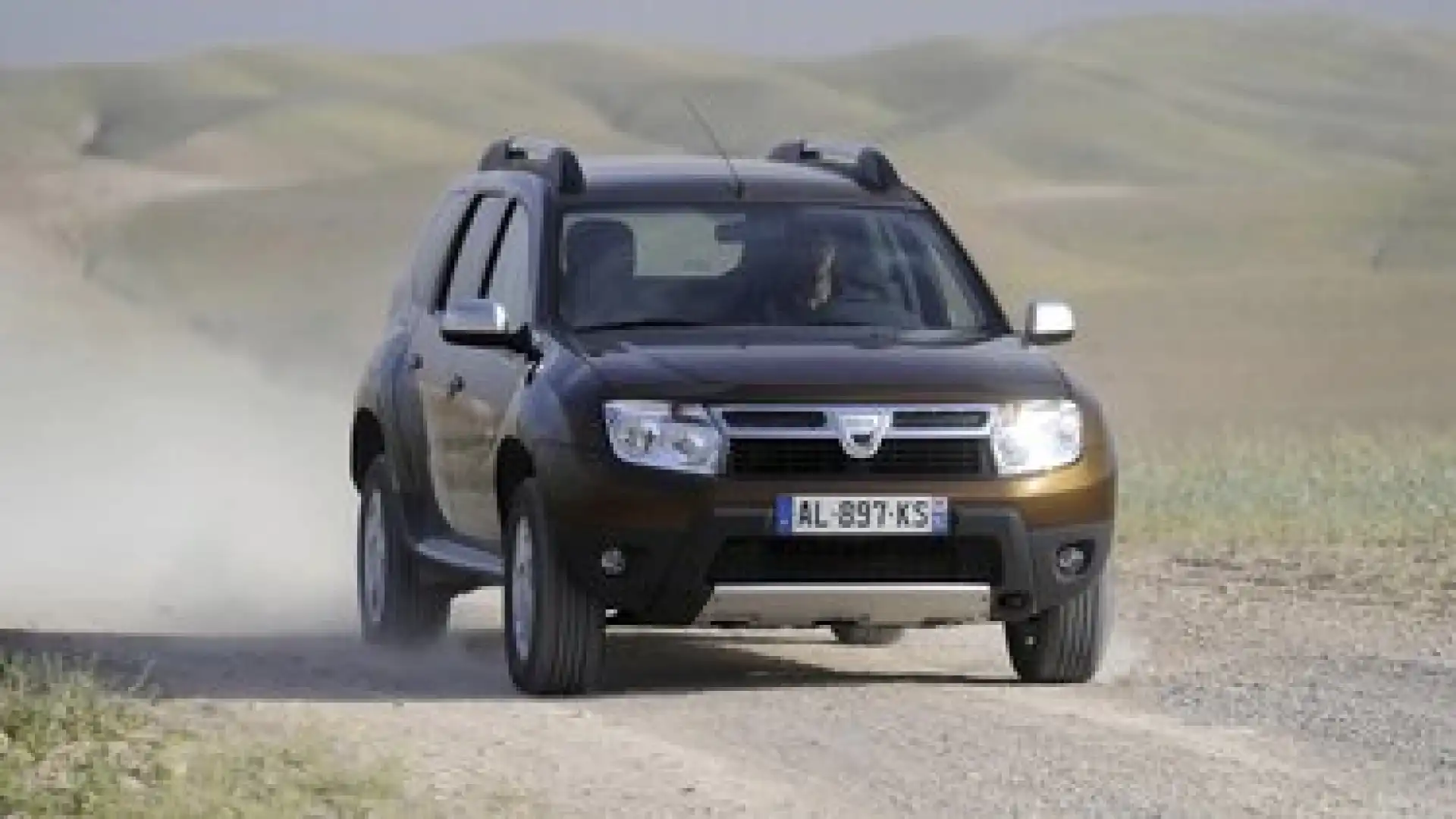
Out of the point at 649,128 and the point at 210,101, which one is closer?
the point at 210,101

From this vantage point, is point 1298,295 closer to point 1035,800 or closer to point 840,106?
point 1035,800

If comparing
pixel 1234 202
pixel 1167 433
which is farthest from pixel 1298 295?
pixel 1234 202

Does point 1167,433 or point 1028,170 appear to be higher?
point 1167,433

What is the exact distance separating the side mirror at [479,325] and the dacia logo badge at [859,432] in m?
1.28

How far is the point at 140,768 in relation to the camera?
11.1 m

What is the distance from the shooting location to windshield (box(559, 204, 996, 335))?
568 inches

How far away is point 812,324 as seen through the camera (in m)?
14.4

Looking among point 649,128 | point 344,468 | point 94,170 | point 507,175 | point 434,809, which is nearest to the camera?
point 434,809

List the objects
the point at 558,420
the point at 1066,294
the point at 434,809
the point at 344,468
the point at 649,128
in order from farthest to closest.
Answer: the point at 649,128, the point at 1066,294, the point at 344,468, the point at 558,420, the point at 434,809

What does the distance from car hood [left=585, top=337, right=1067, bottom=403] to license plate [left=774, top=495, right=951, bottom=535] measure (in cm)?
31

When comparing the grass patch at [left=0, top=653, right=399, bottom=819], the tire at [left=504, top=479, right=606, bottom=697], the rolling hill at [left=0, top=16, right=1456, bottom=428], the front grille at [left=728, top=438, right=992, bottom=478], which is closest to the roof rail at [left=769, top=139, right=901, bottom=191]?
the front grille at [left=728, top=438, right=992, bottom=478]

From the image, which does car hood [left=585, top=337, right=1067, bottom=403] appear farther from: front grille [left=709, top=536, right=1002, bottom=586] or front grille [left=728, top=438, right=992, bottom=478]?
front grille [left=709, top=536, right=1002, bottom=586]

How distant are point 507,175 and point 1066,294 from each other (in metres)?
51.1

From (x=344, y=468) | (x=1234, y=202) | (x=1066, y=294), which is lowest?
(x=1234, y=202)
